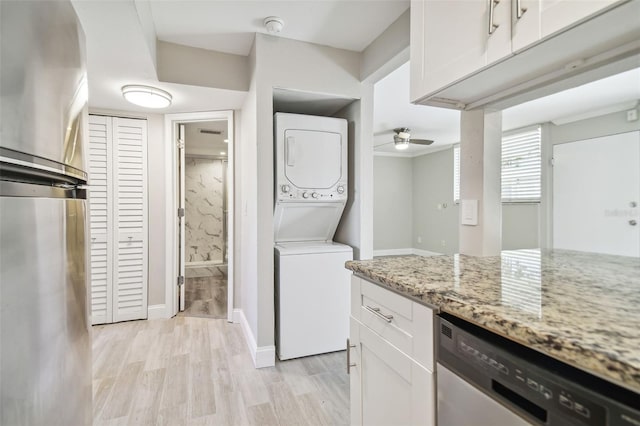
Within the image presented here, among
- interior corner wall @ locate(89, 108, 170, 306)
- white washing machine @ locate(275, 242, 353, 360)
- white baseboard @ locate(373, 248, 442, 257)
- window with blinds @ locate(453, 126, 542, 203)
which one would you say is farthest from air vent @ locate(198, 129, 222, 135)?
window with blinds @ locate(453, 126, 542, 203)

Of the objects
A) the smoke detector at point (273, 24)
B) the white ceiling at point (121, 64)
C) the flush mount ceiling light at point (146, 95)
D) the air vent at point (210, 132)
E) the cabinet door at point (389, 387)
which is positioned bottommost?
the cabinet door at point (389, 387)

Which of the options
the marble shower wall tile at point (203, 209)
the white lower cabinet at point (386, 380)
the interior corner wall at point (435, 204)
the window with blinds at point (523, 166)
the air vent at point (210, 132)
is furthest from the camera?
the interior corner wall at point (435, 204)

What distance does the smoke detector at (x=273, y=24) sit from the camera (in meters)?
2.09

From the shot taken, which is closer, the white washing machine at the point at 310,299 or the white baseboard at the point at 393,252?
the white washing machine at the point at 310,299

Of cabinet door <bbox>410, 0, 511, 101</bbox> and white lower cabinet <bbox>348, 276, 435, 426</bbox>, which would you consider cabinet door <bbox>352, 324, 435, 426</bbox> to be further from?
cabinet door <bbox>410, 0, 511, 101</bbox>

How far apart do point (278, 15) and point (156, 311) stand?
2.95m

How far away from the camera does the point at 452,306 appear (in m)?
0.77

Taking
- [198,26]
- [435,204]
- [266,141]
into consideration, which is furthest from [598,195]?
[198,26]

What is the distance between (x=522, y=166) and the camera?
198 inches

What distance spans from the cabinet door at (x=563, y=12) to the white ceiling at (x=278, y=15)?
140 cm

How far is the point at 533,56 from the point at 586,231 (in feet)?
14.3

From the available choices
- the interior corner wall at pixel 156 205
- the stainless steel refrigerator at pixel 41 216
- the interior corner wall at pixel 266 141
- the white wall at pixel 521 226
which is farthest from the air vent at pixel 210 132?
the white wall at pixel 521 226

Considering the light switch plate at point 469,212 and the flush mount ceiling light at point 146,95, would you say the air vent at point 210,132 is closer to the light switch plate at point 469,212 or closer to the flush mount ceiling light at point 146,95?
the flush mount ceiling light at point 146,95

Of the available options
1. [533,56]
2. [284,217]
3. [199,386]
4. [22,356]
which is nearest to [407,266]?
[533,56]
